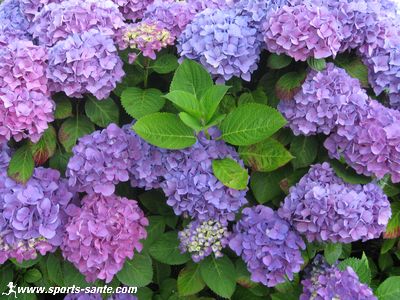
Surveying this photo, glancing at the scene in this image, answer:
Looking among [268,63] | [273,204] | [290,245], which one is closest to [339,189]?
[290,245]

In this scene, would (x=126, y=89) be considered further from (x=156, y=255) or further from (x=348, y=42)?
(x=348, y=42)

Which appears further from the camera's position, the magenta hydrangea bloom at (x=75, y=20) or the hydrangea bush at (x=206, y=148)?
the magenta hydrangea bloom at (x=75, y=20)

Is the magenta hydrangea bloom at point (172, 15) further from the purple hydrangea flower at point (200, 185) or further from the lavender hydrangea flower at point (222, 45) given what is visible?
the purple hydrangea flower at point (200, 185)

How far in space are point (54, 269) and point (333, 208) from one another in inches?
36.7

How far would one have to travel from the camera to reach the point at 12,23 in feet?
6.46

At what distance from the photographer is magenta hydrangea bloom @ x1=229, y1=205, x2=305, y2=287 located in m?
1.50

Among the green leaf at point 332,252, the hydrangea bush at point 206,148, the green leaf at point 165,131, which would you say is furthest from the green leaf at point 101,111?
the green leaf at point 332,252

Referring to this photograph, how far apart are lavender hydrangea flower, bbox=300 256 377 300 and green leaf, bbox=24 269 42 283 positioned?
928 mm

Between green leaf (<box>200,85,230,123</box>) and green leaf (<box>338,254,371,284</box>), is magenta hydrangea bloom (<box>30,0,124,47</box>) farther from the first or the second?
green leaf (<box>338,254,371,284</box>)

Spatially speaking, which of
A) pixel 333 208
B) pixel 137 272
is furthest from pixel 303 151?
pixel 137 272

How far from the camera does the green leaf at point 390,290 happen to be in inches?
63.2

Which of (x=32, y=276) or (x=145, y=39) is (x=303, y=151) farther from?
(x=32, y=276)

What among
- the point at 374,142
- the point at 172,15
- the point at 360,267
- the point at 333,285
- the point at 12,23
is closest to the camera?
the point at 374,142

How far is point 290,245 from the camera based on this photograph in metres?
1.51
